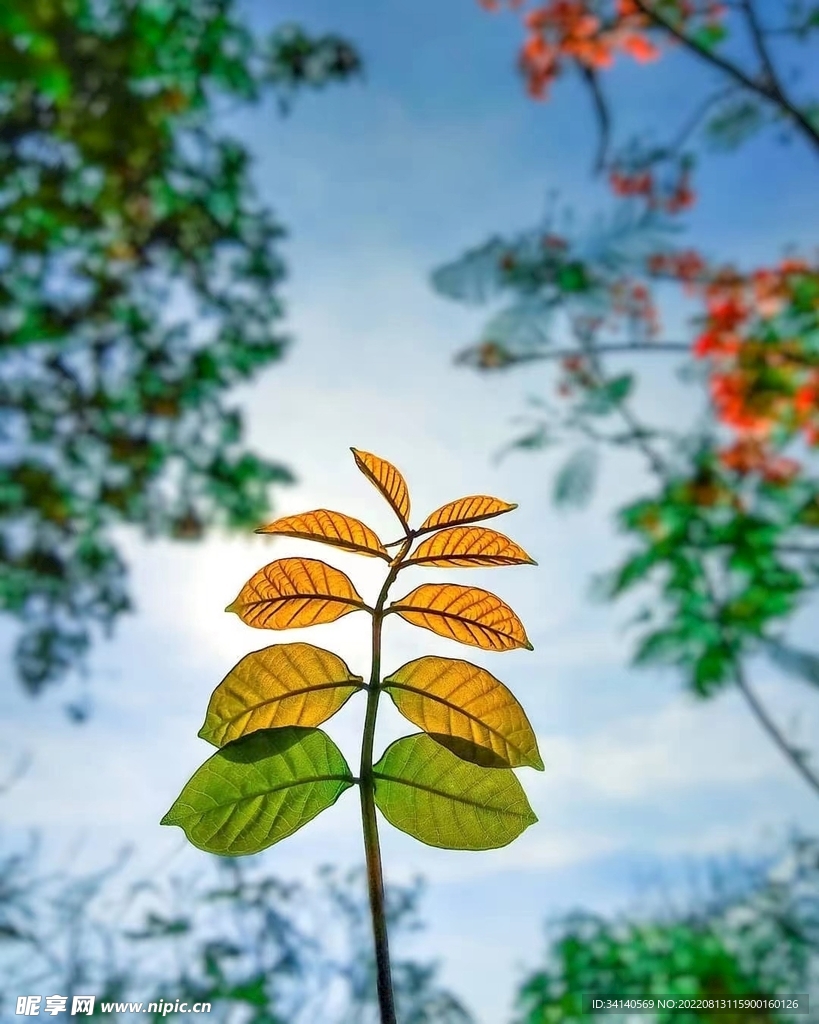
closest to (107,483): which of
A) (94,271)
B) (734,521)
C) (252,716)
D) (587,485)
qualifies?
(94,271)

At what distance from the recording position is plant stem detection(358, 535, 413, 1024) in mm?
105

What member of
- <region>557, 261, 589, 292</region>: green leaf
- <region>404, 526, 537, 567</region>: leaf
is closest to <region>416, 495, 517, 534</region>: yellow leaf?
<region>404, 526, 537, 567</region>: leaf

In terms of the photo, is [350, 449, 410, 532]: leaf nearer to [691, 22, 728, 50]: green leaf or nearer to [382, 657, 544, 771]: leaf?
[382, 657, 544, 771]: leaf

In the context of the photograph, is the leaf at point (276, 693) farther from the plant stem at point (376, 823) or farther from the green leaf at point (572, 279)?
the green leaf at point (572, 279)

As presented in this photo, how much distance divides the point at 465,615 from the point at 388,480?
0.10 feet

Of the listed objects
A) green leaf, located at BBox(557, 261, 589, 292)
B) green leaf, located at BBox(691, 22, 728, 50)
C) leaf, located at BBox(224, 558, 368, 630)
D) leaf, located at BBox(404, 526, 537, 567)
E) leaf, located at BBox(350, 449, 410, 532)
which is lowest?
leaf, located at BBox(224, 558, 368, 630)

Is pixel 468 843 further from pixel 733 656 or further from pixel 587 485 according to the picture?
pixel 587 485

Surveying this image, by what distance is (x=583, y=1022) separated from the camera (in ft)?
5.41

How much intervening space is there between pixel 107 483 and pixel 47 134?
1044 mm

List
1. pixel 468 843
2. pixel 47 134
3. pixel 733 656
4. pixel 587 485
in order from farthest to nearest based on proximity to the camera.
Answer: pixel 47 134, pixel 587 485, pixel 733 656, pixel 468 843

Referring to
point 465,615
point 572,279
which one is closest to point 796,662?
point 572,279

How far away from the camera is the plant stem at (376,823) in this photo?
4.2 inches

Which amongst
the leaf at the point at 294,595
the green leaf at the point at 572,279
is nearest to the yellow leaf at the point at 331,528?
the leaf at the point at 294,595

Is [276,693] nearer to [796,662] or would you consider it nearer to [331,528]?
[331,528]
